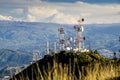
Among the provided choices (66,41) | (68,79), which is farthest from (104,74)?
(66,41)

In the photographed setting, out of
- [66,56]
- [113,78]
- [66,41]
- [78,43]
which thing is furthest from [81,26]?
[113,78]

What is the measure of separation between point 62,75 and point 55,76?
10.7 inches

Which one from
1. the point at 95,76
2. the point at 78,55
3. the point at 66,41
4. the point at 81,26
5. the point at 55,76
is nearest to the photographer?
the point at 55,76

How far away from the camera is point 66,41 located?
11050 centimetres

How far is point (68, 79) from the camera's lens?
1250 cm

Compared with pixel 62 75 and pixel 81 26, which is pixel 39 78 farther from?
pixel 81 26

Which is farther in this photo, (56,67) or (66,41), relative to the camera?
(66,41)

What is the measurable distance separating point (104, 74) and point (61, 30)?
86710 millimetres

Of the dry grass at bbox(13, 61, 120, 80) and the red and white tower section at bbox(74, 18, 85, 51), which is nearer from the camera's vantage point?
the dry grass at bbox(13, 61, 120, 80)

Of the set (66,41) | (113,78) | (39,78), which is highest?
(39,78)

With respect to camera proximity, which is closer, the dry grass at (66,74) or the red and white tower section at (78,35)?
the dry grass at (66,74)

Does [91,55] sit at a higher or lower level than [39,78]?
lower

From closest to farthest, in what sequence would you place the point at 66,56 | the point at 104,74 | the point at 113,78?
the point at 104,74, the point at 113,78, the point at 66,56

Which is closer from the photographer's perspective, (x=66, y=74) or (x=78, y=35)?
(x=66, y=74)
